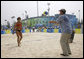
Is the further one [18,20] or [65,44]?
[18,20]

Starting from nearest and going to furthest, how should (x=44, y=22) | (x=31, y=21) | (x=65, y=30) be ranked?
(x=65, y=30) → (x=44, y=22) → (x=31, y=21)

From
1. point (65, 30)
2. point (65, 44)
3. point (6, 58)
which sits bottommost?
point (6, 58)

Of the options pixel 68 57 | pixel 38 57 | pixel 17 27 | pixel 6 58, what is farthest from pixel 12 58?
pixel 17 27

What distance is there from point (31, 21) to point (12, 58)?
253 ft

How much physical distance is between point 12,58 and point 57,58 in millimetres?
1258

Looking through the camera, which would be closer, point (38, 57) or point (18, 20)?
point (38, 57)

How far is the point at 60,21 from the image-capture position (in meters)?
4.70

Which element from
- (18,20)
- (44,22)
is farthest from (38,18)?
(18,20)

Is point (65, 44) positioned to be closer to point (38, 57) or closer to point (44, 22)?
point (38, 57)

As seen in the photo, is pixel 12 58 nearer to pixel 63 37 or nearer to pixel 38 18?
pixel 63 37

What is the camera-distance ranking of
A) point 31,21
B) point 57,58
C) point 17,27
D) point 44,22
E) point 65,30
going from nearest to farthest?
1. point 57,58
2. point 65,30
3. point 17,27
4. point 44,22
5. point 31,21

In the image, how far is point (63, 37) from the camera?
15.3ft

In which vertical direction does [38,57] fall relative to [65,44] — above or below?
below

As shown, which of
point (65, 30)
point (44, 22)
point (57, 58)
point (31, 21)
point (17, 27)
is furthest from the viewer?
point (31, 21)
